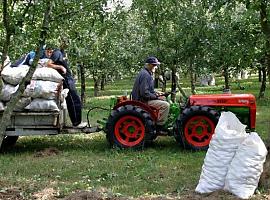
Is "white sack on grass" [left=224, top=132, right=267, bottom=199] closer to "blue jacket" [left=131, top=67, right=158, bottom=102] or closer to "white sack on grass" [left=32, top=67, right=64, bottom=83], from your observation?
"blue jacket" [left=131, top=67, right=158, bottom=102]

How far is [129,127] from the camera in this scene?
930 cm

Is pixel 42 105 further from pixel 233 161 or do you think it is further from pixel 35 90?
pixel 233 161

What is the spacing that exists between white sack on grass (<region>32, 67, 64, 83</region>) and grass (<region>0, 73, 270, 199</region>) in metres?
1.31

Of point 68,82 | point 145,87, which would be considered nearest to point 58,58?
point 68,82

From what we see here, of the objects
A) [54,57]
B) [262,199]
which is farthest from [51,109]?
[262,199]

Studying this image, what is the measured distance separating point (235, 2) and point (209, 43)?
10.2 metres

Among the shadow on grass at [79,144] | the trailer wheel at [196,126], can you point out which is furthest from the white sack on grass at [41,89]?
the trailer wheel at [196,126]

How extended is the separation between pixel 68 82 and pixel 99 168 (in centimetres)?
242

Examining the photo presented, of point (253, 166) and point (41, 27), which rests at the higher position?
point (41, 27)

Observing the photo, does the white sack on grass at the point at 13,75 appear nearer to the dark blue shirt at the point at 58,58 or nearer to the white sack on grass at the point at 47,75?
the white sack on grass at the point at 47,75

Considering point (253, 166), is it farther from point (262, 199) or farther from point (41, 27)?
point (41, 27)

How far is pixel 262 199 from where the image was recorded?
19.0ft

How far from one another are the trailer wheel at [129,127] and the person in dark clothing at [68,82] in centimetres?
72

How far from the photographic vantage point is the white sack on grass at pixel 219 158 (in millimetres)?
6023
